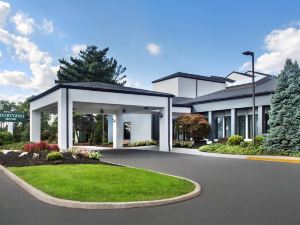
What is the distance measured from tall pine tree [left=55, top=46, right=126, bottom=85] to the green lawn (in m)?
40.1

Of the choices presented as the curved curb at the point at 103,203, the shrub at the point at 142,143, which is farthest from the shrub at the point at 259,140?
the curved curb at the point at 103,203

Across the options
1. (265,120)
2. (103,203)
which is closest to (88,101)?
(265,120)

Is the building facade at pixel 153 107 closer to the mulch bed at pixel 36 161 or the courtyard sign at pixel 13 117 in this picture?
the courtyard sign at pixel 13 117

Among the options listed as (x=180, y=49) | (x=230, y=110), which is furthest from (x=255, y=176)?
(x=230, y=110)

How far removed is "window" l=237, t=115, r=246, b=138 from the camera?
97.3ft

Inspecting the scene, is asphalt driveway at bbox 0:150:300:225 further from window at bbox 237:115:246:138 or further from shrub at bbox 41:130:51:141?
shrub at bbox 41:130:51:141

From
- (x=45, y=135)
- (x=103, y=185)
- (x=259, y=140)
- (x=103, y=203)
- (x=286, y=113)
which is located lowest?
(x=103, y=203)

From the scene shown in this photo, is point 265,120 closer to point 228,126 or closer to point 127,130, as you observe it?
point 228,126

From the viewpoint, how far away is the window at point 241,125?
29.7m

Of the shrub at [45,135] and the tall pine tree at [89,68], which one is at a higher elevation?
the tall pine tree at [89,68]

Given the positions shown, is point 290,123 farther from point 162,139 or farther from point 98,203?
point 98,203

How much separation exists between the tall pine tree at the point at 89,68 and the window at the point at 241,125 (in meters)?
26.1

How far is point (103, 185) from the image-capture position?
9312mm

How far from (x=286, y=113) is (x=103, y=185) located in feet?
50.2
